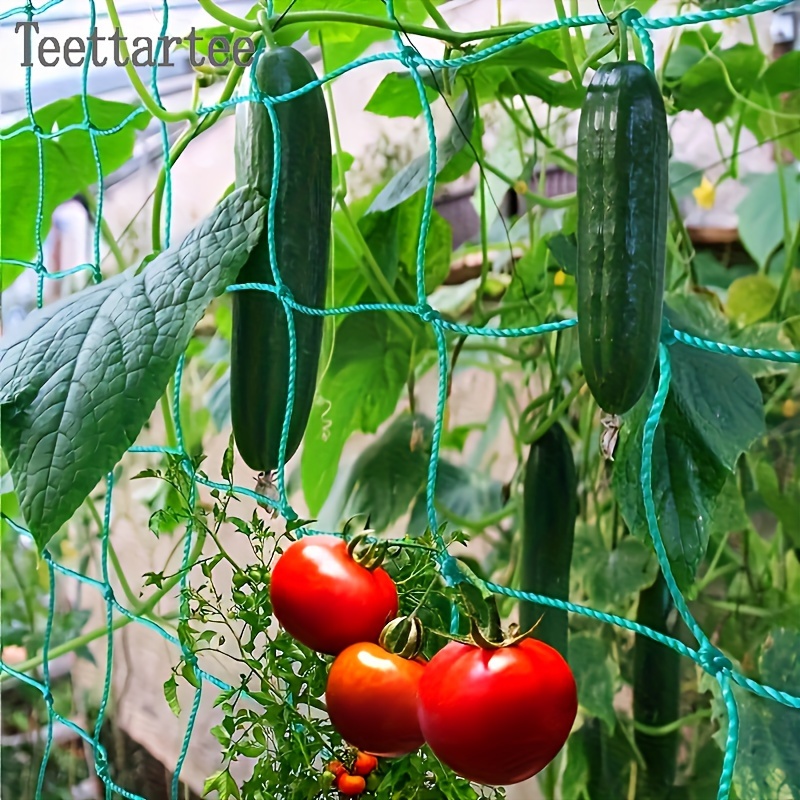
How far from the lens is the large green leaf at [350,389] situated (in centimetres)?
72

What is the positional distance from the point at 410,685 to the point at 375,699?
2 cm

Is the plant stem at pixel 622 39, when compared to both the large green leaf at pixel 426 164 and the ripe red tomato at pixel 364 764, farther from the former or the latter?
the ripe red tomato at pixel 364 764

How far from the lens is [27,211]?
76 centimetres

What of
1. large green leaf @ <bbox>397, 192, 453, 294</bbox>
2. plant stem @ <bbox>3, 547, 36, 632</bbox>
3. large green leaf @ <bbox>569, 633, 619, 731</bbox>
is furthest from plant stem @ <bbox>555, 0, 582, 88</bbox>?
plant stem @ <bbox>3, 547, 36, 632</bbox>

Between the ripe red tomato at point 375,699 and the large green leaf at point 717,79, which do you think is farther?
the large green leaf at point 717,79

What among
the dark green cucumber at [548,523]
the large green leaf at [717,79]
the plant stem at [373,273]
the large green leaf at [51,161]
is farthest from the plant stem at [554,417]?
the large green leaf at [51,161]

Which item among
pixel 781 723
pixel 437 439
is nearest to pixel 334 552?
pixel 437 439

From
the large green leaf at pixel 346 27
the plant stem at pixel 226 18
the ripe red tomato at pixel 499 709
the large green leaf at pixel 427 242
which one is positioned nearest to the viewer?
the ripe red tomato at pixel 499 709

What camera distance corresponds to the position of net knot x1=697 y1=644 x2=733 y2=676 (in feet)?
0.97

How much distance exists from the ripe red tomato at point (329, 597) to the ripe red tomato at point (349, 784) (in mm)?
67

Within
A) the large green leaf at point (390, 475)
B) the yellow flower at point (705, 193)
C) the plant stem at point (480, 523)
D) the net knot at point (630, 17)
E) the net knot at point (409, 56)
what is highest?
the net knot at point (409, 56)

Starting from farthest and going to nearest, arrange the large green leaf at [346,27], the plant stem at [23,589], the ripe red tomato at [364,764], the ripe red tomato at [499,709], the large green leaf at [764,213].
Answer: the plant stem at [23,589], the large green leaf at [764,213], the large green leaf at [346,27], the ripe red tomato at [364,764], the ripe red tomato at [499,709]

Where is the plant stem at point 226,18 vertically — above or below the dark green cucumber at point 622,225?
above

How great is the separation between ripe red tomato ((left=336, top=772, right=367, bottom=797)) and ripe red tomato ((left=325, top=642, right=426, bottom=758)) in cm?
5
